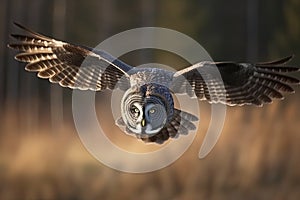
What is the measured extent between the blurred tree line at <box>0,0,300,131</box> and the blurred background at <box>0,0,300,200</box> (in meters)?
0.01

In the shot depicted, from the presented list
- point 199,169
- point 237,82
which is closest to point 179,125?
point 237,82

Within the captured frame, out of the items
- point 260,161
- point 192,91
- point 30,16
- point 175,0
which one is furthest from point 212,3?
point 192,91

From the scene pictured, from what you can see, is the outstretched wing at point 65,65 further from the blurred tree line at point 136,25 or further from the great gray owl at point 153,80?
the blurred tree line at point 136,25

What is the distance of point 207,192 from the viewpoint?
803 cm

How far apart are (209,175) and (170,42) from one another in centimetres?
407

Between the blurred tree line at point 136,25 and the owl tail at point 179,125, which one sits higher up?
the blurred tree line at point 136,25

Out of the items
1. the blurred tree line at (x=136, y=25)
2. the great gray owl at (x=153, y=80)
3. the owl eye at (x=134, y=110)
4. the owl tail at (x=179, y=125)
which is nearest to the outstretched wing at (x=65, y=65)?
the great gray owl at (x=153, y=80)

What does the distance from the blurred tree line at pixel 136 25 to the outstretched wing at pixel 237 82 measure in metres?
5.03

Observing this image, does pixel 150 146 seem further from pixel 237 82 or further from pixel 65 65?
pixel 237 82

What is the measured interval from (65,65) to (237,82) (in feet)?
3.55

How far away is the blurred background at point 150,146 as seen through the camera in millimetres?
8164

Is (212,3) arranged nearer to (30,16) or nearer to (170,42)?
(170,42)

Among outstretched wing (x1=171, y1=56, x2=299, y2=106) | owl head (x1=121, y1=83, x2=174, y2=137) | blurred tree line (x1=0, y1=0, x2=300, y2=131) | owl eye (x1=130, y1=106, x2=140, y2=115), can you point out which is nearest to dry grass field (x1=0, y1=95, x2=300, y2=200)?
blurred tree line (x1=0, y1=0, x2=300, y2=131)

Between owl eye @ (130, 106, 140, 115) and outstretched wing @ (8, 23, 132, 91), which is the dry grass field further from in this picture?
owl eye @ (130, 106, 140, 115)
